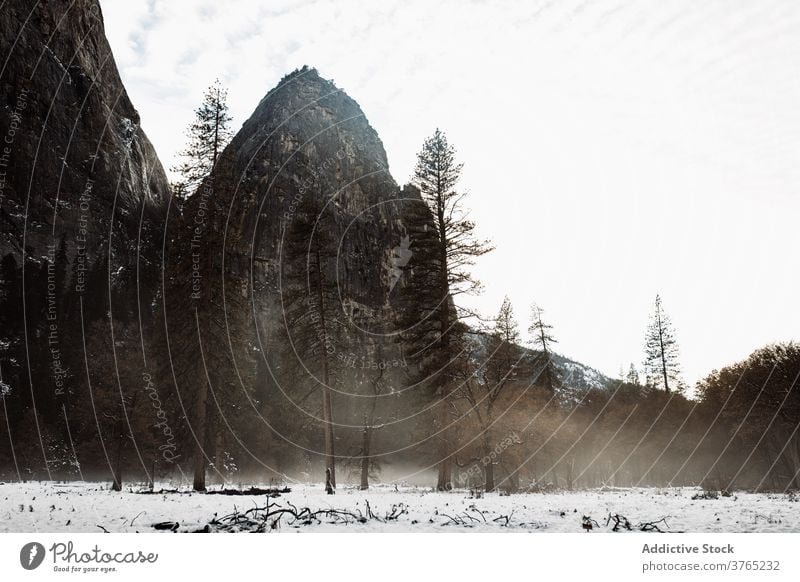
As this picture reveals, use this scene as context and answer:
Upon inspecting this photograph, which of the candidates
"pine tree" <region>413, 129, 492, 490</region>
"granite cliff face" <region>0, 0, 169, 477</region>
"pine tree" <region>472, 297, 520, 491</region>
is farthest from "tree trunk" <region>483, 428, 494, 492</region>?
"granite cliff face" <region>0, 0, 169, 477</region>

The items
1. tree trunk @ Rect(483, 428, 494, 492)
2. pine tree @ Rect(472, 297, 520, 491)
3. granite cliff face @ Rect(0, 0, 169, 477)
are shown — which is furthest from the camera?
granite cliff face @ Rect(0, 0, 169, 477)

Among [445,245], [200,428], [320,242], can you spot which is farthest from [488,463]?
[320,242]

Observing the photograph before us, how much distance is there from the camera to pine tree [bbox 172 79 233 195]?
57.0 ft

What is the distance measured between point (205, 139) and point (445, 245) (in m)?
10.8

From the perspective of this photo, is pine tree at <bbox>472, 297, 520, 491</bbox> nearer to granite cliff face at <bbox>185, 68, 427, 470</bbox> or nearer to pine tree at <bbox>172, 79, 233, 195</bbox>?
granite cliff face at <bbox>185, 68, 427, 470</bbox>

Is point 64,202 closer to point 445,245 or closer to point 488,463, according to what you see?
point 445,245

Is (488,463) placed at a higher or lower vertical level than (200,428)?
lower

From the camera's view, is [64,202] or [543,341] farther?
[64,202]

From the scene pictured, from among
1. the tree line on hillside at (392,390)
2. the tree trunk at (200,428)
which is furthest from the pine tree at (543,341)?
the tree trunk at (200,428)

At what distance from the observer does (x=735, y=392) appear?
33.8 metres
